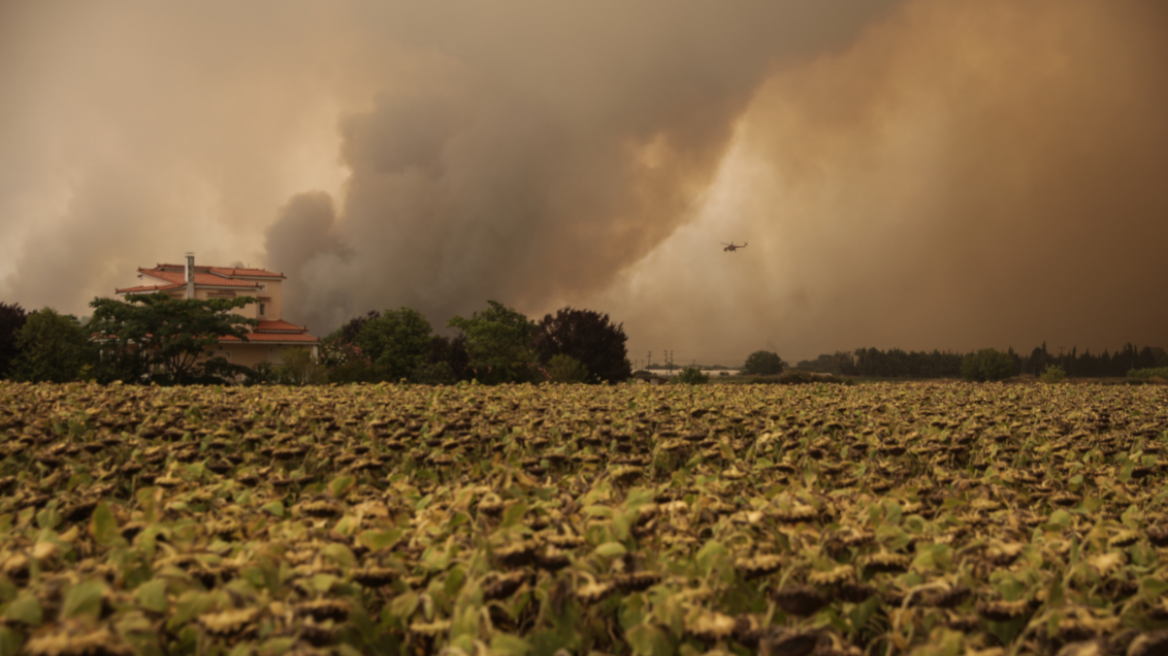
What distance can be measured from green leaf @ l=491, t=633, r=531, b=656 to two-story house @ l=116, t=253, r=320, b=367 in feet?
162

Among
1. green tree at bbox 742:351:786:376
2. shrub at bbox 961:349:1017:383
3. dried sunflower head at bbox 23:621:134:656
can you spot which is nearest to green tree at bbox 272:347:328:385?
dried sunflower head at bbox 23:621:134:656

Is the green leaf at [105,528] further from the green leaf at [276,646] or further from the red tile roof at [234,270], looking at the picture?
the red tile roof at [234,270]

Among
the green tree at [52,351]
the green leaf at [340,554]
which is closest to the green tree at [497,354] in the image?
the green tree at [52,351]

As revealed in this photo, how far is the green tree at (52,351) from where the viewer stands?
90.0 ft

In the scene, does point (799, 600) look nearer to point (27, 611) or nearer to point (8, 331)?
point (27, 611)

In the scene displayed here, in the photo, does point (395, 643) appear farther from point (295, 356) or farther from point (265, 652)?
point (295, 356)

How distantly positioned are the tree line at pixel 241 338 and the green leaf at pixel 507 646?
1157 inches

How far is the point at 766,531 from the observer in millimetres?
3102

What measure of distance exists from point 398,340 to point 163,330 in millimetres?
19513

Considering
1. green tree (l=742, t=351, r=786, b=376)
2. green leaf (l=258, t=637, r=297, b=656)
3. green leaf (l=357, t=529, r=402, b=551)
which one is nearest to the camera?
green leaf (l=258, t=637, r=297, b=656)

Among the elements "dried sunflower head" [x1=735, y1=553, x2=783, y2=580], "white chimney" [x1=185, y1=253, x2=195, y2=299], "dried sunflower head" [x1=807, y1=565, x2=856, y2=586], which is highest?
"white chimney" [x1=185, y1=253, x2=195, y2=299]

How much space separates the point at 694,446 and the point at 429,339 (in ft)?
165

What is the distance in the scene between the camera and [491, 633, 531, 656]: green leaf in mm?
1933

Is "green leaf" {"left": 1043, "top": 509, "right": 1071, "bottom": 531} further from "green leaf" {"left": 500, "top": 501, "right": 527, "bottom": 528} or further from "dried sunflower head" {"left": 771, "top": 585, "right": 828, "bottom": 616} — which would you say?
"green leaf" {"left": 500, "top": 501, "right": 527, "bottom": 528}
